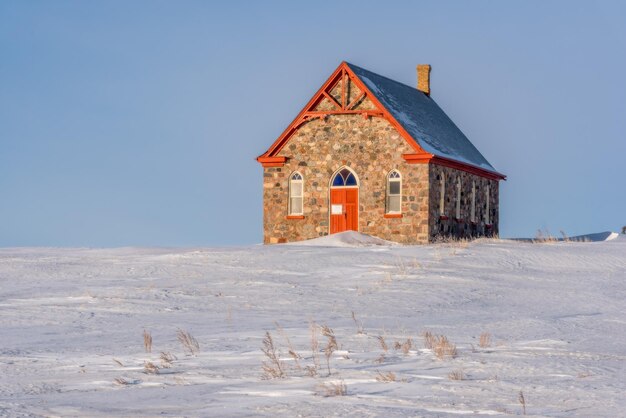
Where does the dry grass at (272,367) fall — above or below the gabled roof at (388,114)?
below

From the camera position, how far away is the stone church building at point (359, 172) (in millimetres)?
33469

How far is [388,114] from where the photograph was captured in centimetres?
3366

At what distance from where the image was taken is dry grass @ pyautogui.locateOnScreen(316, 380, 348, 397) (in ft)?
26.1

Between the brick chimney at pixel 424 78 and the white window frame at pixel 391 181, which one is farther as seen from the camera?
the brick chimney at pixel 424 78

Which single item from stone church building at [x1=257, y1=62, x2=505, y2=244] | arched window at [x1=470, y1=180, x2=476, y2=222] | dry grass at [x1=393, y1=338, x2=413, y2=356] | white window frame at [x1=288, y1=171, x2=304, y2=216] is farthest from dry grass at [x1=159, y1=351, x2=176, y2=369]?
Result: arched window at [x1=470, y1=180, x2=476, y2=222]

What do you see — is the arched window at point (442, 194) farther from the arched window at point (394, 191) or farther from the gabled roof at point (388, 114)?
the arched window at point (394, 191)

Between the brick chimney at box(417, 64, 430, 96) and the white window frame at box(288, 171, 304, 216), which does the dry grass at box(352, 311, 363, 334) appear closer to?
the white window frame at box(288, 171, 304, 216)

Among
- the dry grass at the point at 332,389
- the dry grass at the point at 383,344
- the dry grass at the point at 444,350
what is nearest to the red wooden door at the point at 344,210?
the dry grass at the point at 383,344

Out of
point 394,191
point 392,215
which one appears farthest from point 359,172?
point 392,215

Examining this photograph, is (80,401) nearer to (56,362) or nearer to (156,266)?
(56,362)

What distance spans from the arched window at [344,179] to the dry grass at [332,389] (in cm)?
2613

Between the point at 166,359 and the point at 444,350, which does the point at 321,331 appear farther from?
the point at 166,359

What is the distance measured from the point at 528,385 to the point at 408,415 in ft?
5.81

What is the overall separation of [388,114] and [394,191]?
2610mm
